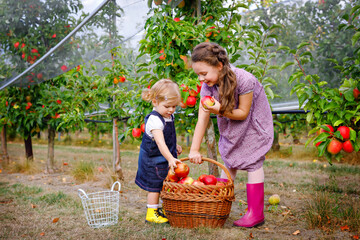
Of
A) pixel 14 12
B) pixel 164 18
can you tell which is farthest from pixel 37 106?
pixel 164 18

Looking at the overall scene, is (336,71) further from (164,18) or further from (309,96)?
(164,18)

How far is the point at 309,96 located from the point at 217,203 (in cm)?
110

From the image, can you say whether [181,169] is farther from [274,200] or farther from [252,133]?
[274,200]

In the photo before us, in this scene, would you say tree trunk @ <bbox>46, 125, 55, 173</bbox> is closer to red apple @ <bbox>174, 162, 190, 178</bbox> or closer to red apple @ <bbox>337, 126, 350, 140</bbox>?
red apple @ <bbox>174, 162, 190, 178</bbox>

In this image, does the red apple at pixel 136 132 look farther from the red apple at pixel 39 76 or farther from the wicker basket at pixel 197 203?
the red apple at pixel 39 76

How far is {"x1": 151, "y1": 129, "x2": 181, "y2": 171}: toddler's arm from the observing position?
88.4 inches

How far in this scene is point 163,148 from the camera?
7.54 feet

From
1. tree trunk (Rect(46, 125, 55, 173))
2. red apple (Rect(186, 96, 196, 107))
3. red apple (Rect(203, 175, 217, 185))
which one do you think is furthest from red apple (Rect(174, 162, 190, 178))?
tree trunk (Rect(46, 125, 55, 173))

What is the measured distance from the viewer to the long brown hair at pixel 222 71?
6.97ft

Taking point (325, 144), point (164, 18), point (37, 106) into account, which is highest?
point (164, 18)

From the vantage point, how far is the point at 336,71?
4793 millimetres

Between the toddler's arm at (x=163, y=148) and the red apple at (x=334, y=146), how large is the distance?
1.15m

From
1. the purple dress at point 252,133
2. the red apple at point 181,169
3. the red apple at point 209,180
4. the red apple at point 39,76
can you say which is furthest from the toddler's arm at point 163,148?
the red apple at point 39,76

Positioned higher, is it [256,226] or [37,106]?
[37,106]
